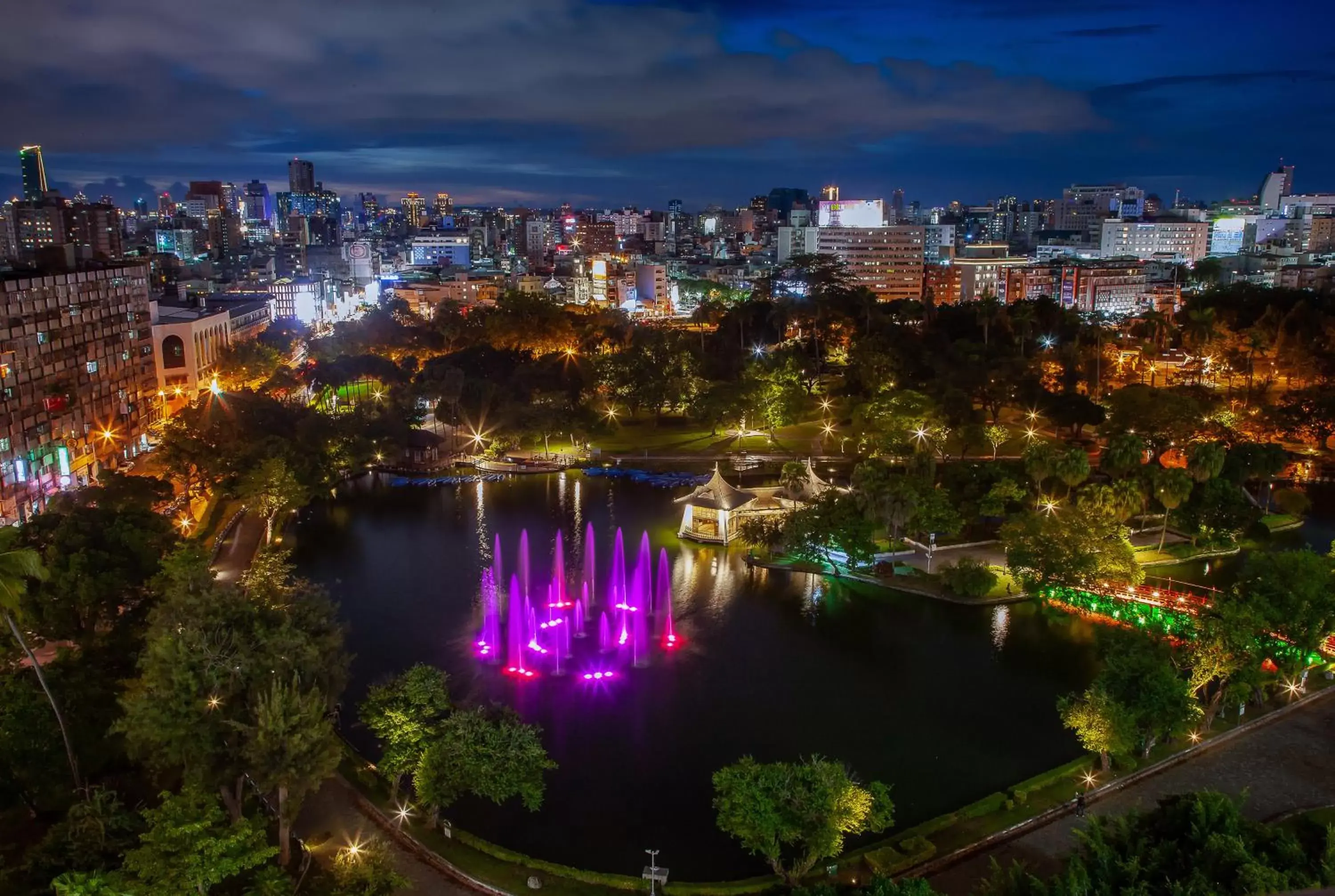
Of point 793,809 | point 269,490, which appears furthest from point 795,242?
point 793,809

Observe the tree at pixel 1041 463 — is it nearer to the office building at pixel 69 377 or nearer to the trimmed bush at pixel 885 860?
the trimmed bush at pixel 885 860

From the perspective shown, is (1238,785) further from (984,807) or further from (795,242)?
(795,242)

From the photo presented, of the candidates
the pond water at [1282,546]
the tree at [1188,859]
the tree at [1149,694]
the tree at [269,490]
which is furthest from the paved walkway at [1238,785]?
the tree at [269,490]

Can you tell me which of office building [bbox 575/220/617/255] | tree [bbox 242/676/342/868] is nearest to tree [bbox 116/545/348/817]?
tree [bbox 242/676/342/868]

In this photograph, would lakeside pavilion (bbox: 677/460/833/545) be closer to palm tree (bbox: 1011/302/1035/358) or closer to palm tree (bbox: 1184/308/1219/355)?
palm tree (bbox: 1011/302/1035/358)

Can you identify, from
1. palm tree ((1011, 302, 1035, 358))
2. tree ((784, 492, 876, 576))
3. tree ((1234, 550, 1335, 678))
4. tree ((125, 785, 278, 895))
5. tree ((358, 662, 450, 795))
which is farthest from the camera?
palm tree ((1011, 302, 1035, 358))

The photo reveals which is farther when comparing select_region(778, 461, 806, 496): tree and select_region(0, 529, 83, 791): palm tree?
select_region(778, 461, 806, 496): tree
